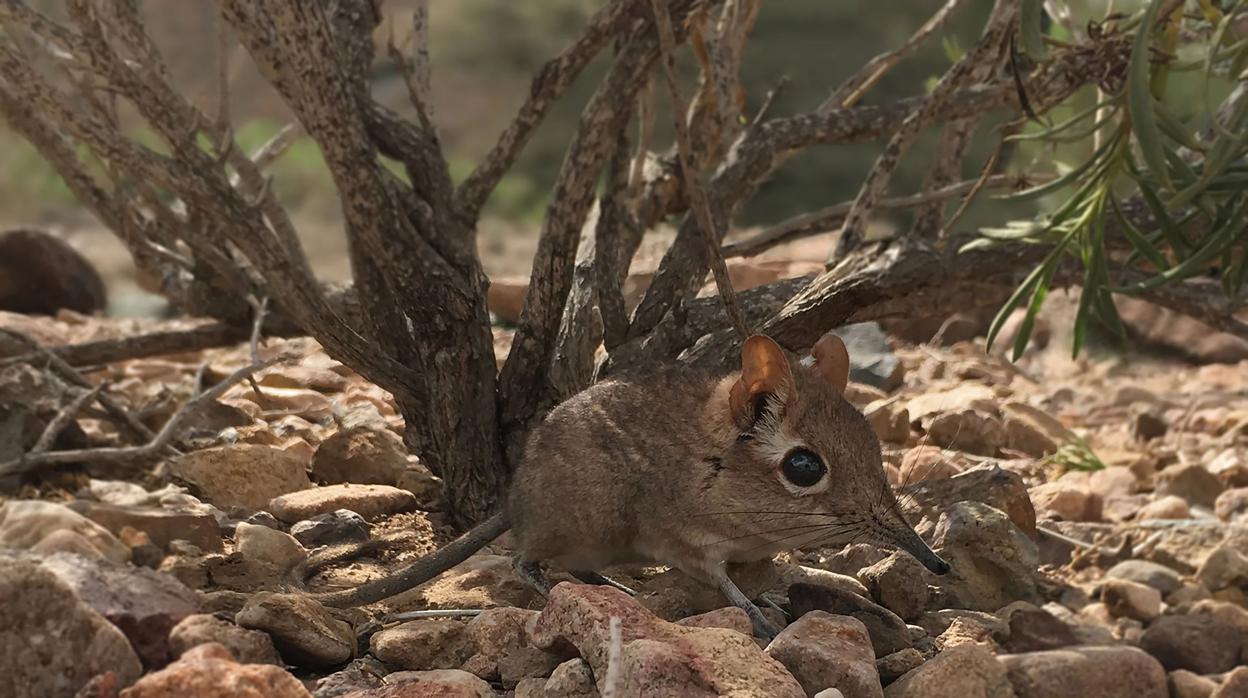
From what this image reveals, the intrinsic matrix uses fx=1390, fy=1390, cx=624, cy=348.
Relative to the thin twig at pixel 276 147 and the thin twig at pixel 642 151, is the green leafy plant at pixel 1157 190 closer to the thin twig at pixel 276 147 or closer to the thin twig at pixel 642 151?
the thin twig at pixel 642 151

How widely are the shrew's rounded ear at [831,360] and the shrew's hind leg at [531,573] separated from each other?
90cm

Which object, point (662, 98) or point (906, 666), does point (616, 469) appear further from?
point (662, 98)

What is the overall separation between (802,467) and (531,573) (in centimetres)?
75

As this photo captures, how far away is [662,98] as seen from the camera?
48.3 feet

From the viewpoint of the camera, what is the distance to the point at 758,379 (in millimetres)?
3395

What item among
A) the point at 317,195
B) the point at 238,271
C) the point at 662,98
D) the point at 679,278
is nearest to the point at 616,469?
the point at 679,278

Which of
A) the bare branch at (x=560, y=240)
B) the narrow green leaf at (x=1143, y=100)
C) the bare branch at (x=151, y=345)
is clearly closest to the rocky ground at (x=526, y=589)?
the bare branch at (x=151, y=345)

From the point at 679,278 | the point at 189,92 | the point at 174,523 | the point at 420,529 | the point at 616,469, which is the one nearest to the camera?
the point at 174,523

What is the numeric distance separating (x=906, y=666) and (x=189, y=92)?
22.4 m

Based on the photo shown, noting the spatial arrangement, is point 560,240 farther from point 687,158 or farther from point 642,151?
point 642,151

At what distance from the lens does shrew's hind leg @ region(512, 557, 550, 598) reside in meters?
3.53

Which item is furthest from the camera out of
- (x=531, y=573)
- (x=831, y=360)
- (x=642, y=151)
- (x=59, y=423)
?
(x=642, y=151)

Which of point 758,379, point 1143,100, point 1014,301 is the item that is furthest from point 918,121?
point 758,379

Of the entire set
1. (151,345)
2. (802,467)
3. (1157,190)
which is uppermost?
(151,345)
